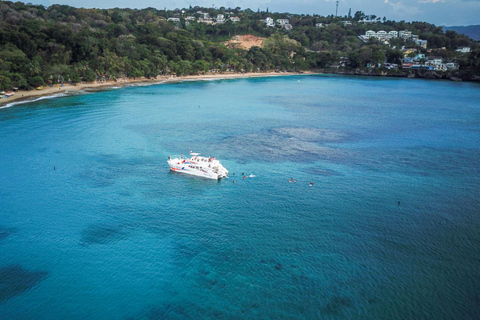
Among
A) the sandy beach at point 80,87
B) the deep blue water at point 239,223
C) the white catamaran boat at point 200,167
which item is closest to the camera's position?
the deep blue water at point 239,223

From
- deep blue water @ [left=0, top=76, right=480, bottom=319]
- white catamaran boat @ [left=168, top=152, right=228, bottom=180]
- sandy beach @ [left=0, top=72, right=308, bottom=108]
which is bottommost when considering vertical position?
deep blue water @ [left=0, top=76, right=480, bottom=319]

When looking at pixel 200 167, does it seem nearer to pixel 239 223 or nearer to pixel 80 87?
pixel 239 223

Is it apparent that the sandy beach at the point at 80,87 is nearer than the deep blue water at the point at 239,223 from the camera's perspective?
No

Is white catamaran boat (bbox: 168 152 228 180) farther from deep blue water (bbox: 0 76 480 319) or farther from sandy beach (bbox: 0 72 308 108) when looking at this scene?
sandy beach (bbox: 0 72 308 108)

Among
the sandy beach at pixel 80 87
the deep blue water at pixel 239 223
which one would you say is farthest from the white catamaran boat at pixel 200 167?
the sandy beach at pixel 80 87

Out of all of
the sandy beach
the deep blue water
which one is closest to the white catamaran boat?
the deep blue water

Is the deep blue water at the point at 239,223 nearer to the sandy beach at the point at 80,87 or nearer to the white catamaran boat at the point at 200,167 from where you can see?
the white catamaran boat at the point at 200,167
